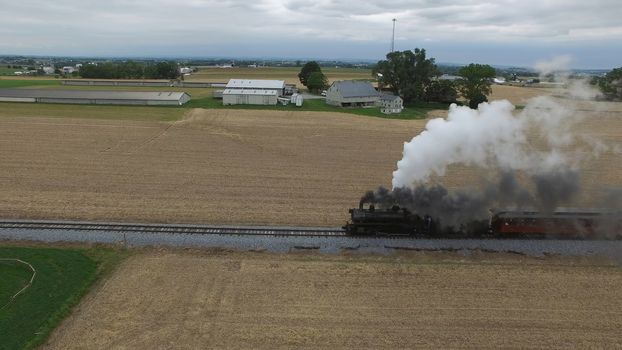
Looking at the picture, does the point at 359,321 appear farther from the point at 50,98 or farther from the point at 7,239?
the point at 50,98

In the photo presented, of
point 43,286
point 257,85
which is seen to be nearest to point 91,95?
point 257,85

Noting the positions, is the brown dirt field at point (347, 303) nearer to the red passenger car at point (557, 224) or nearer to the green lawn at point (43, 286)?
the green lawn at point (43, 286)

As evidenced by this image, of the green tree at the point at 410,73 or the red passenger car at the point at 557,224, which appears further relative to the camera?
the green tree at the point at 410,73

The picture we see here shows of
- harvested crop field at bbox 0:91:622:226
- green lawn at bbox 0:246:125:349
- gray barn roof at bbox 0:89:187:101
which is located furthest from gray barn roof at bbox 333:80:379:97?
green lawn at bbox 0:246:125:349

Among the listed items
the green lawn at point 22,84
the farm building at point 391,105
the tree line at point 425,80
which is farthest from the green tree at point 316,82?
the green lawn at point 22,84

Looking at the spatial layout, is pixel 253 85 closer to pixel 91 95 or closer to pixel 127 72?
pixel 91 95

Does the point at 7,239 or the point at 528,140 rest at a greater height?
the point at 528,140

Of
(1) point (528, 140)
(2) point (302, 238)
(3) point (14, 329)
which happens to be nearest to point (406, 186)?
(2) point (302, 238)
